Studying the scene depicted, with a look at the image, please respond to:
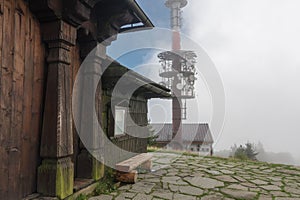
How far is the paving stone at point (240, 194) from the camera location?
Result: 12.4ft

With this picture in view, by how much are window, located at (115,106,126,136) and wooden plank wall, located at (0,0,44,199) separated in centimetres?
217

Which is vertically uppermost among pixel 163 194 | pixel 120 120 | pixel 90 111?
pixel 90 111

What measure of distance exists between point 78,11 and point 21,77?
1.01m

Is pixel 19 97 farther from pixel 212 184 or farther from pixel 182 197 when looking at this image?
pixel 212 184

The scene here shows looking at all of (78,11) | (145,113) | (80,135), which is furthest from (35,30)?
(145,113)

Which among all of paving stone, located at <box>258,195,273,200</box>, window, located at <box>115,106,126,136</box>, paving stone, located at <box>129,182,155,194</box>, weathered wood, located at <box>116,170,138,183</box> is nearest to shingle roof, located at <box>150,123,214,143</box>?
window, located at <box>115,106,126,136</box>

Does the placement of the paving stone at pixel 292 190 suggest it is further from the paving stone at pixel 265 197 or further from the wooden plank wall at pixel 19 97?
the wooden plank wall at pixel 19 97

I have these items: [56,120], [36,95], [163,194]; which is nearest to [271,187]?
[163,194]

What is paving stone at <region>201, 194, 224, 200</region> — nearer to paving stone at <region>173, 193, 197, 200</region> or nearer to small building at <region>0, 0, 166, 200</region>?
paving stone at <region>173, 193, 197, 200</region>

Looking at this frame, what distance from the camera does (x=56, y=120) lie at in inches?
101

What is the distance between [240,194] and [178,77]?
15900mm

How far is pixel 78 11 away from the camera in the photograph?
8.87 ft

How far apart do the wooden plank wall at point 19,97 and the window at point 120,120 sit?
2.17 m

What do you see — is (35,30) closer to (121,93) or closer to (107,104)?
(107,104)
